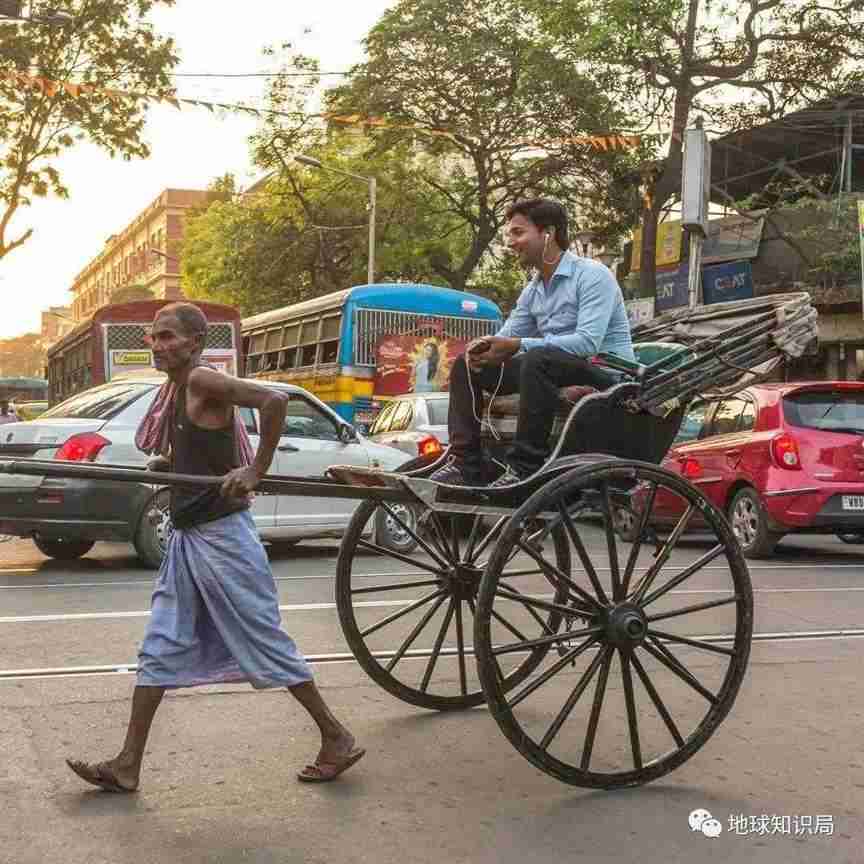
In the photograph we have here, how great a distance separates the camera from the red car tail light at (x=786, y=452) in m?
11.2

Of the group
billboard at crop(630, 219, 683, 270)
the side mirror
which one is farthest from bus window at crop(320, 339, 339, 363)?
billboard at crop(630, 219, 683, 270)

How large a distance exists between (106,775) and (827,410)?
8585 millimetres

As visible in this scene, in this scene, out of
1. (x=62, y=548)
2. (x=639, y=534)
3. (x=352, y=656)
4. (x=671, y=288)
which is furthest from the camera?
(x=671, y=288)

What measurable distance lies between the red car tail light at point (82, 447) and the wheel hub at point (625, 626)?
6.43m

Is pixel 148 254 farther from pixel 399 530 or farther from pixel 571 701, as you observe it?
pixel 571 701

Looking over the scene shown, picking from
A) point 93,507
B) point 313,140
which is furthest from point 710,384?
point 313,140

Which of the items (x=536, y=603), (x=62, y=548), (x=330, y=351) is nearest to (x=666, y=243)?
(x=330, y=351)

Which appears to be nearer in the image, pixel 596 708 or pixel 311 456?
pixel 596 708

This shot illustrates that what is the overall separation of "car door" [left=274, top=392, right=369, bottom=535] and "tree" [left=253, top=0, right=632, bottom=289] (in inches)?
693

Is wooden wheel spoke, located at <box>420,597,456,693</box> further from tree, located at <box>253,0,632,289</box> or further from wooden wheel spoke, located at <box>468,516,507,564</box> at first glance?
tree, located at <box>253,0,632,289</box>

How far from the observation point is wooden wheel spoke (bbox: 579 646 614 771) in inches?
163

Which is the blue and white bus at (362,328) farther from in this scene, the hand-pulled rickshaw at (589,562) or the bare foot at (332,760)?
the bare foot at (332,760)

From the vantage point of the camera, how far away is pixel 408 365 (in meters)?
19.7

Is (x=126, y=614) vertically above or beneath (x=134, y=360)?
beneath
